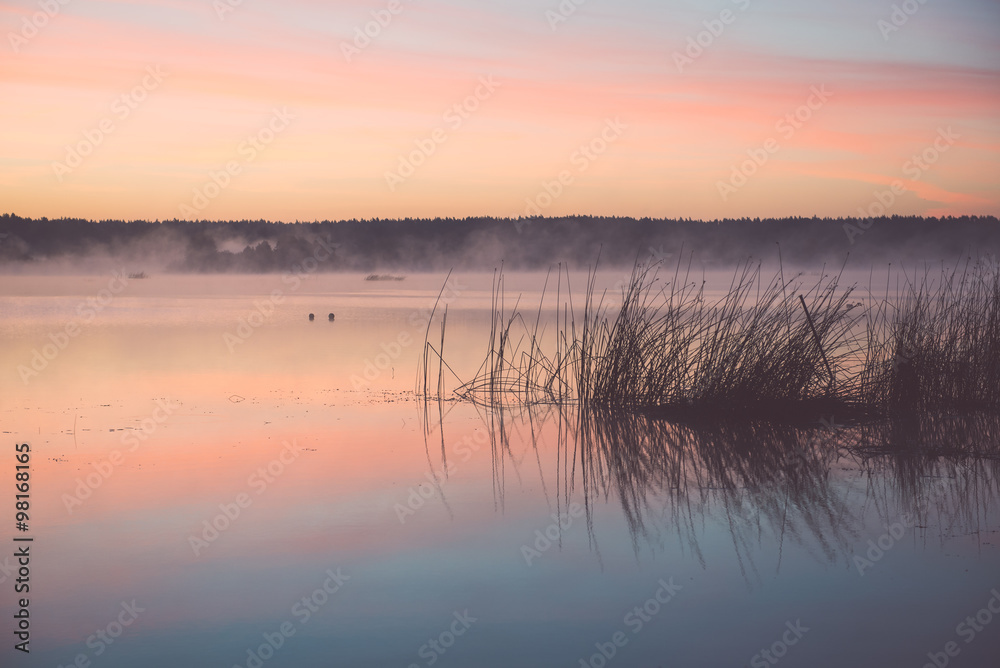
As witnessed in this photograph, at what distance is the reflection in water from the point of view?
168 inches

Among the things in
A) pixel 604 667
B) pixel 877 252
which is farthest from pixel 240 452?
pixel 877 252

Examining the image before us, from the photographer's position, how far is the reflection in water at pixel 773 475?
4266 mm

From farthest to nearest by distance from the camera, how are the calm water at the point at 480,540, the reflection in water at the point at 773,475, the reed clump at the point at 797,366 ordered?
the reed clump at the point at 797,366 < the reflection in water at the point at 773,475 < the calm water at the point at 480,540

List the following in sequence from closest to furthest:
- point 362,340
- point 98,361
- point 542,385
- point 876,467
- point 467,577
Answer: point 467,577
point 876,467
point 542,385
point 98,361
point 362,340

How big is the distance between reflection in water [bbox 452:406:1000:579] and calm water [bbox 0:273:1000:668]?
0.02m

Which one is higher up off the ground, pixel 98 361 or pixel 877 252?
pixel 877 252

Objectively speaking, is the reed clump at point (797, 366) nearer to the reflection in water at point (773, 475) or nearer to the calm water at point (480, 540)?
the reflection in water at point (773, 475)

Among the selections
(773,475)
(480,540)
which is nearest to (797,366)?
(773,475)

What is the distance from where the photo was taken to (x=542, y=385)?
8.83 m

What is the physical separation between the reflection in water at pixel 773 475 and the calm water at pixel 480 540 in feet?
0.08

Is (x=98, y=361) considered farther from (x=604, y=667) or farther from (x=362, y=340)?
(x=604, y=667)

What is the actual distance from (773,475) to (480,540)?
192 centimetres

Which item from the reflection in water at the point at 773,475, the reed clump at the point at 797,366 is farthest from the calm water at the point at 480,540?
the reed clump at the point at 797,366

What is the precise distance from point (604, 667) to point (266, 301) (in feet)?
71.6
